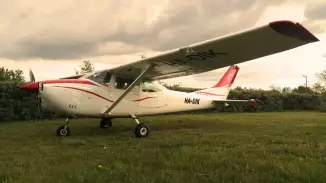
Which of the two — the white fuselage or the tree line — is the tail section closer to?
the white fuselage

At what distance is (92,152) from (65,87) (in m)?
3.55

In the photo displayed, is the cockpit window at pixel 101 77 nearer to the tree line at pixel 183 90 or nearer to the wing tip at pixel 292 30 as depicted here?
the tree line at pixel 183 90

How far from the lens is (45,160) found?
16.6 ft

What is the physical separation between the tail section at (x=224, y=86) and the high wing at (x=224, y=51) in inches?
115

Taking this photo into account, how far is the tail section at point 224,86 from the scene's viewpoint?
45.6 feet

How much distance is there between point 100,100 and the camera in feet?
30.9

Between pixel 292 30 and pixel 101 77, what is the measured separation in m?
5.81

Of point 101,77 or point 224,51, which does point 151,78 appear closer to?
point 101,77

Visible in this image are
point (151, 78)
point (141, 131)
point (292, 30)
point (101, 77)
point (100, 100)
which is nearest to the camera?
point (292, 30)

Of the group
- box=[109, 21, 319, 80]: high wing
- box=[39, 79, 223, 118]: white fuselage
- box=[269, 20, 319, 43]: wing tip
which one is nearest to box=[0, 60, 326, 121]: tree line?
box=[39, 79, 223, 118]: white fuselage

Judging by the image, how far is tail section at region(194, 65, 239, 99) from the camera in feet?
45.6

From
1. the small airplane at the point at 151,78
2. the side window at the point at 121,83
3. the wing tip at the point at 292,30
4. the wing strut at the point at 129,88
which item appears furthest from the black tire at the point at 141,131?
the wing tip at the point at 292,30

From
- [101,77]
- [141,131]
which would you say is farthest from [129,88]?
[141,131]

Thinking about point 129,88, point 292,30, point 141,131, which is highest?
point 292,30
